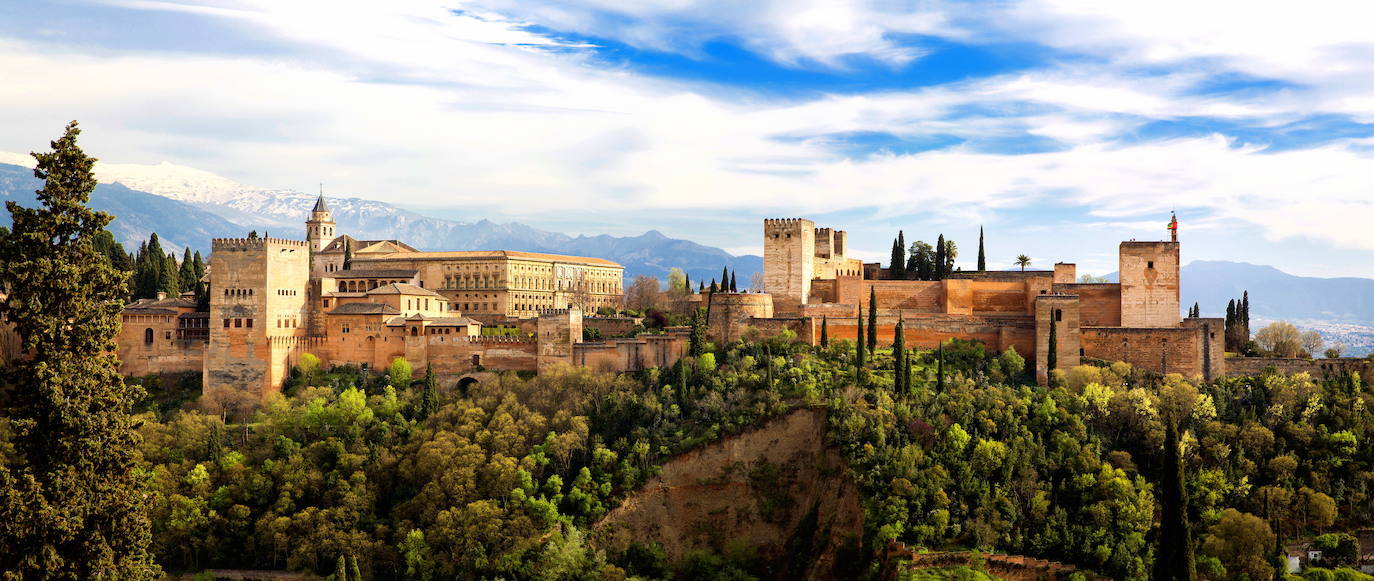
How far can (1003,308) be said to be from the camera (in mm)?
55938

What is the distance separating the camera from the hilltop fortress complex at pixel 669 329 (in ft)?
169

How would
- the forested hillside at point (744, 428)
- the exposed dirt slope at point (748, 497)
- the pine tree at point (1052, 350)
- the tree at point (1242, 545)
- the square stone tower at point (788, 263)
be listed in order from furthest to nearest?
the square stone tower at point (788, 263), the pine tree at point (1052, 350), the exposed dirt slope at point (748, 497), the forested hillside at point (744, 428), the tree at point (1242, 545)

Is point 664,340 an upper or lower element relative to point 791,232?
lower

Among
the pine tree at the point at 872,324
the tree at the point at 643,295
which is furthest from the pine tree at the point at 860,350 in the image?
the tree at the point at 643,295

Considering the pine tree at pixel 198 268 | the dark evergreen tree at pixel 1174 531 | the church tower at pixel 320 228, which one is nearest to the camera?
the dark evergreen tree at pixel 1174 531

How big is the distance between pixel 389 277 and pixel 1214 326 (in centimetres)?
4291

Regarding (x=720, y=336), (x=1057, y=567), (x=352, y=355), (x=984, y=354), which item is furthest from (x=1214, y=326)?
(x=352, y=355)

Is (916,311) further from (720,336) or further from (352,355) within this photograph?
(352,355)

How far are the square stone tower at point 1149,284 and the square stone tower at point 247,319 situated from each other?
38092 millimetres

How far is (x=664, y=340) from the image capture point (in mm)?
54625

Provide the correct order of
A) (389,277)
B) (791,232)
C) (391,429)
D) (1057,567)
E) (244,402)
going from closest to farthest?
(1057,567)
(391,429)
(244,402)
(791,232)
(389,277)

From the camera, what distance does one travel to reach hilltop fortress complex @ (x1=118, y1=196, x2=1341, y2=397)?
51375 mm

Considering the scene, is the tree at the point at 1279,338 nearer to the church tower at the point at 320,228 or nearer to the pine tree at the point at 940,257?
the pine tree at the point at 940,257

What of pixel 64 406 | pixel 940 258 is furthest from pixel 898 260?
pixel 64 406
